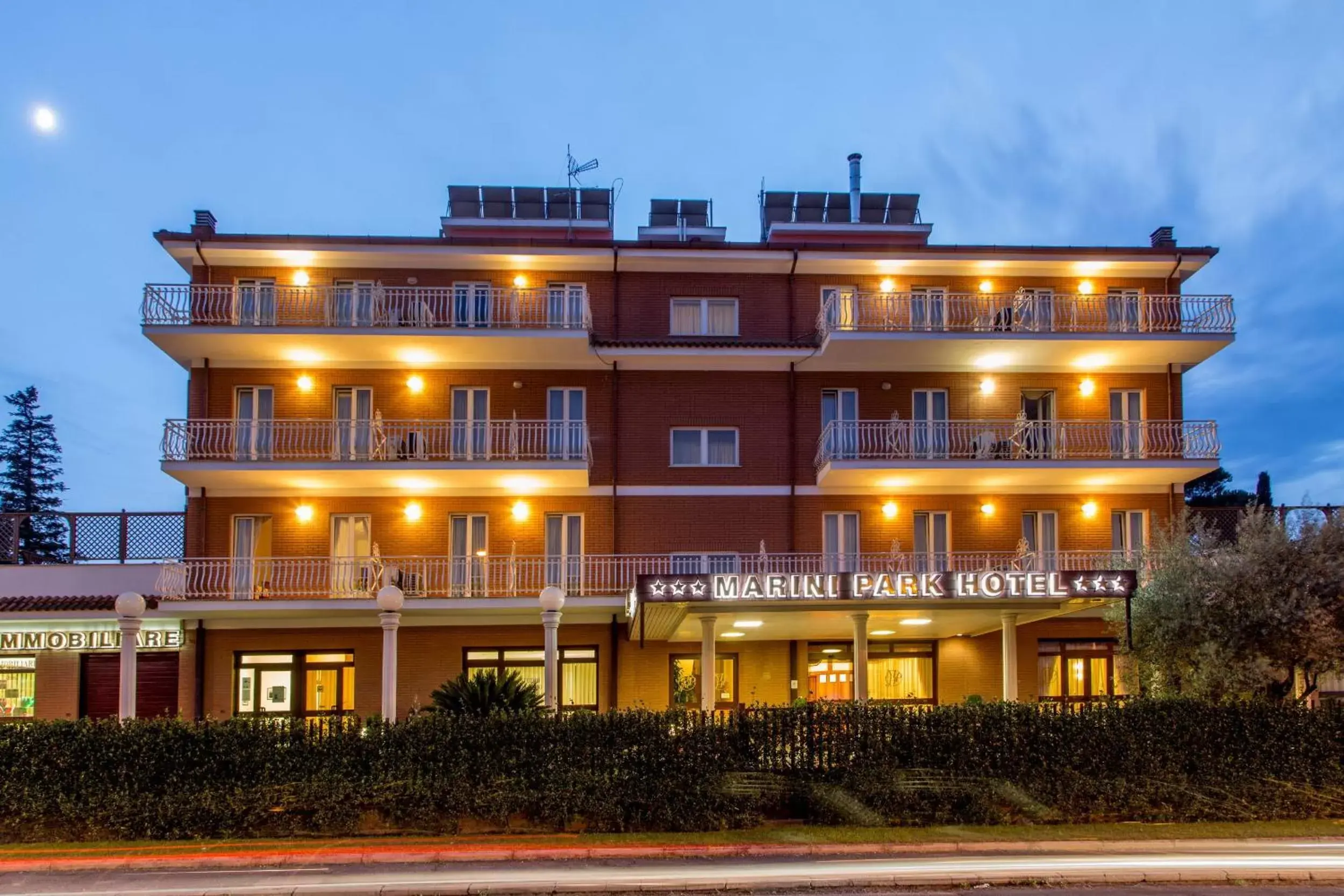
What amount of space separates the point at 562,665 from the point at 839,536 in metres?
7.55

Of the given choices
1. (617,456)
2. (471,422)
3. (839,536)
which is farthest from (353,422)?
(839,536)

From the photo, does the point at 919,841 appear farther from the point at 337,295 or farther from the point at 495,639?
the point at 337,295

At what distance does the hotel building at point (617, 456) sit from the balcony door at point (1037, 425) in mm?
110

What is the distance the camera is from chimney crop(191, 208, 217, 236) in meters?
26.4

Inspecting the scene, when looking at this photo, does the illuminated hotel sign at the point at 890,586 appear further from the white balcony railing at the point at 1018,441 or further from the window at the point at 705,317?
the window at the point at 705,317

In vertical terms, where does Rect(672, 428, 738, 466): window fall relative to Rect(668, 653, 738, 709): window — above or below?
above

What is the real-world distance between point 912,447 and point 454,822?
15.0 m

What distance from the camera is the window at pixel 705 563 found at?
25719 millimetres

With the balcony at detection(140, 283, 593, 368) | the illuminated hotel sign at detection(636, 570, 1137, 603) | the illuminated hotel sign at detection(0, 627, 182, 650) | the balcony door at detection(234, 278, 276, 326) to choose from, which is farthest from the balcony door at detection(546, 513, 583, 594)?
the illuminated hotel sign at detection(0, 627, 182, 650)

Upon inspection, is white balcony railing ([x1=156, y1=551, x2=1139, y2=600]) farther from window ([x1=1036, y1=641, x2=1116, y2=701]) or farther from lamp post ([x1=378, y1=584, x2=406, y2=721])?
lamp post ([x1=378, y1=584, x2=406, y2=721])

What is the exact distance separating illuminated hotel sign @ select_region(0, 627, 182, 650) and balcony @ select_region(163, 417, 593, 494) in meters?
3.63

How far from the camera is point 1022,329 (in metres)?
26.3

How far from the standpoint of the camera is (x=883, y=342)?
2567cm

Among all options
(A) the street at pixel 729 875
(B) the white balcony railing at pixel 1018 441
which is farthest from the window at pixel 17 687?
(B) the white balcony railing at pixel 1018 441
